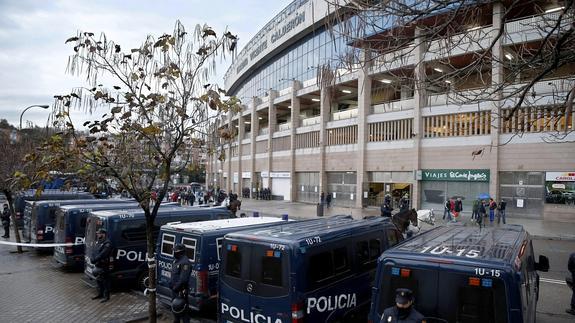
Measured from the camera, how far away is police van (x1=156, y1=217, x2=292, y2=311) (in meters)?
7.89

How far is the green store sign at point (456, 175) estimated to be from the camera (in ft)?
93.5

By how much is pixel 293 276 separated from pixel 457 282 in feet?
7.53

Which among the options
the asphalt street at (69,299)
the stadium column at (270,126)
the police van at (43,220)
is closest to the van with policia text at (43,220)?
the police van at (43,220)

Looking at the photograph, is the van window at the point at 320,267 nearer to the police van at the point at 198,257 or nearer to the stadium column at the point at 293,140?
the police van at the point at 198,257

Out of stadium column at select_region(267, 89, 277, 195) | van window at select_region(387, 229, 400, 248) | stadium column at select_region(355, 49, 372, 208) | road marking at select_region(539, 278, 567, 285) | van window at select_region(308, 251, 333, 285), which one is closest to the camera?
van window at select_region(308, 251, 333, 285)

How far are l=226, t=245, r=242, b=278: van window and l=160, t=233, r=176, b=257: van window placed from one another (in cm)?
233

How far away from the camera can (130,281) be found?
11.1m

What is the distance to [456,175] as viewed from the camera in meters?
29.7

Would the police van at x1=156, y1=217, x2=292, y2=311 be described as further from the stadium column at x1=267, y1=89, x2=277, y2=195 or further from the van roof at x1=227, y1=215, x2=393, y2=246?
the stadium column at x1=267, y1=89, x2=277, y2=195

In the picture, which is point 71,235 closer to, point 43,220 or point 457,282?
point 43,220

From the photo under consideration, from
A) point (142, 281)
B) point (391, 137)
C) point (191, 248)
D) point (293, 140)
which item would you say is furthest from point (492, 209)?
point (293, 140)

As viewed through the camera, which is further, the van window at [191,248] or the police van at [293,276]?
the van window at [191,248]

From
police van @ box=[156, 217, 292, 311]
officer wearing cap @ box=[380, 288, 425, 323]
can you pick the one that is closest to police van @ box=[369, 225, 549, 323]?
officer wearing cap @ box=[380, 288, 425, 323]

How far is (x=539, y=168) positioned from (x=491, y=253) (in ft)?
82.6
